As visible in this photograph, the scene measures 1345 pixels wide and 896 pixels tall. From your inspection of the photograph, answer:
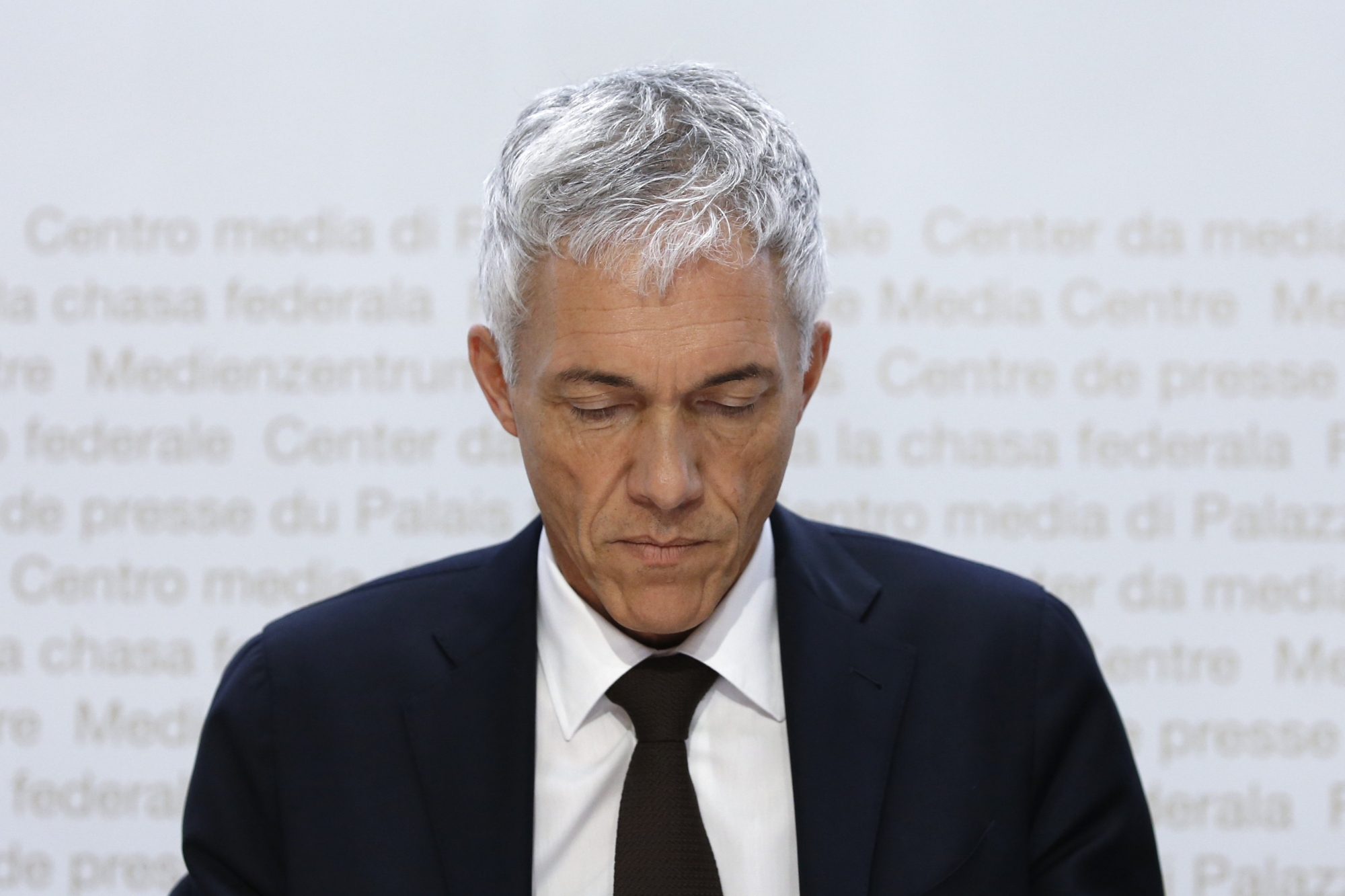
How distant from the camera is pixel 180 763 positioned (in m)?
2.90

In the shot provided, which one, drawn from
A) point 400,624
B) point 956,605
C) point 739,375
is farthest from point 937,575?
point 400,624

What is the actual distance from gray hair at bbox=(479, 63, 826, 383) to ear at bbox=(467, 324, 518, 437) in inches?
2.1

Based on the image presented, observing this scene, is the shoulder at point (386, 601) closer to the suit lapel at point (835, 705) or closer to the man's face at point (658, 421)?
the man's face at point (658, 421)

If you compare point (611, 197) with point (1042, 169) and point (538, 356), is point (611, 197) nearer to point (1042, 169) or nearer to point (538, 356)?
point (538, 356)

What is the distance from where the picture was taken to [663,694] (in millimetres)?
1627

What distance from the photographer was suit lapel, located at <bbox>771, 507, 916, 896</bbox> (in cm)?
156

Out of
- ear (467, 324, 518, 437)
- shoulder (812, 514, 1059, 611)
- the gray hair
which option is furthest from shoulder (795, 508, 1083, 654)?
ear (467, 324, 518, 437)

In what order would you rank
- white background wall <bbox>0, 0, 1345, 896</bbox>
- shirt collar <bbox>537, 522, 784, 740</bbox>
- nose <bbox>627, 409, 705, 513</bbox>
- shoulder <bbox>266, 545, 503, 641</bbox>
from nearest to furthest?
nose <bbox>627, 409, 705, 513</bbox> < shirt collar <bbox>537, 522, 784, 740</bbox> < shoulder <bbox>266, 545, 503, 641</bbox> < white background wall <bbox>0, 0, 1345, 896</bbox>

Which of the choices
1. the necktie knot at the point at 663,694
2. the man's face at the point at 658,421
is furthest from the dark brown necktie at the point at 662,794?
the man's face at the point at 658,421

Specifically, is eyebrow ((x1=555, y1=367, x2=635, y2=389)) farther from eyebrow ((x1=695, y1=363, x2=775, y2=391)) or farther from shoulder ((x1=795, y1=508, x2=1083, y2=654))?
shoulder ((x1=795, y1=508, x2=1083, y2=654))

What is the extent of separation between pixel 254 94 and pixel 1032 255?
1.81 metres

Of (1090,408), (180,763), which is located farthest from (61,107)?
(1090,408)

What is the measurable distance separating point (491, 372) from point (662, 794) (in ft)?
1.95

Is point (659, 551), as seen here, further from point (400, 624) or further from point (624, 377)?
point (400, 624)
